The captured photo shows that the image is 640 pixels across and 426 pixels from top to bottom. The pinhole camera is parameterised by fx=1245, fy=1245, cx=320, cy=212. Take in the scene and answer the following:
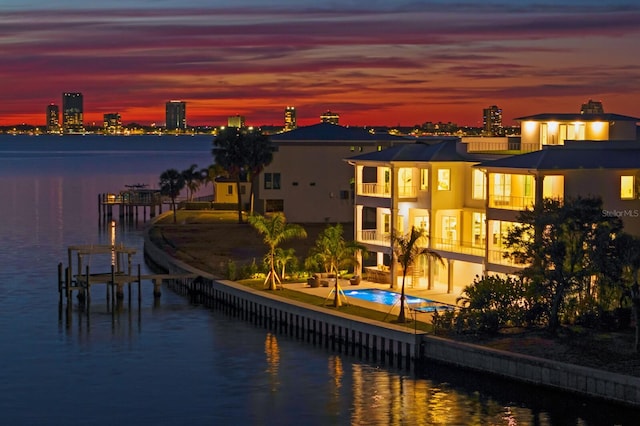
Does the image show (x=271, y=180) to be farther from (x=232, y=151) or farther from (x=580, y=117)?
(x=580, y=117)

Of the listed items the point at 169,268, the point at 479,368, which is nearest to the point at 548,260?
the point at 479,368

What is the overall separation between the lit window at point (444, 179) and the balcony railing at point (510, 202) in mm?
5627

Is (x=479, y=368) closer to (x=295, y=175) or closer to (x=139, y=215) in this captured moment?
(x=295, y=175)

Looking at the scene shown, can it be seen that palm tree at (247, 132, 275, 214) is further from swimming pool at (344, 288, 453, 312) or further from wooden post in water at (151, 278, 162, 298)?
swimming pool at (344, 288, 453, 312)

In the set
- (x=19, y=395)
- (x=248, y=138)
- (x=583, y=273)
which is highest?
(x=248, y=138)

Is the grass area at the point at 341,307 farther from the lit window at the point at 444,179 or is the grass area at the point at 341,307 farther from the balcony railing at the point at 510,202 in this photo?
the lit window at the point at 444,179

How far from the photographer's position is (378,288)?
63844 mm

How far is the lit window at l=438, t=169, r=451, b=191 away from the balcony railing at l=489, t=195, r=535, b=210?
563 centimetres

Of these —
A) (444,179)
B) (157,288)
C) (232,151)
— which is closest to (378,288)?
(444,179)

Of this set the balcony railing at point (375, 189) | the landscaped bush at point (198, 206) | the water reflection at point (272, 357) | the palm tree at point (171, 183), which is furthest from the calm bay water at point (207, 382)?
the palm tree at point (171, 183)

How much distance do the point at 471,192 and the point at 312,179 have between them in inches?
1680

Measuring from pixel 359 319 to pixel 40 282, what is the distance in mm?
29619

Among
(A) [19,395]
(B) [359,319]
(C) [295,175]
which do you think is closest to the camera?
(A) [19,395]

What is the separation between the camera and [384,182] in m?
67.8
